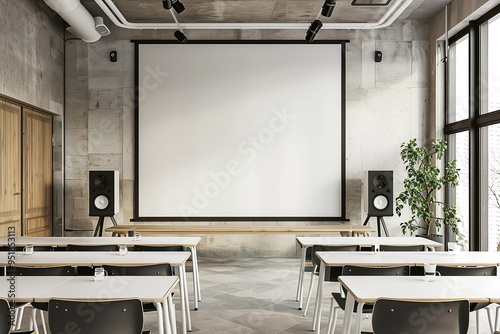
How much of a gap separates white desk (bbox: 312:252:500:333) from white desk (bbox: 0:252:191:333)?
1076mm

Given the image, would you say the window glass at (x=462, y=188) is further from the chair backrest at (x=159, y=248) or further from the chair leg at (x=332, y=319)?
the chair backrest at (x=159, y=248)

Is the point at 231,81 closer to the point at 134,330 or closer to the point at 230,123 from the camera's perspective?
the point at 230,123

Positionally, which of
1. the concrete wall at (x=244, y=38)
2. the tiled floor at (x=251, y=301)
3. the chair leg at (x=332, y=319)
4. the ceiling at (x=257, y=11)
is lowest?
the tiled floor at (x=251, y=301)

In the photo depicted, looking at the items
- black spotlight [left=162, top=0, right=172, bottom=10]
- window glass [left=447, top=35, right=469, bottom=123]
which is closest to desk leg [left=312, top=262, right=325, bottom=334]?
black spotlight [left=162, top=0, right=172, bottom=10]

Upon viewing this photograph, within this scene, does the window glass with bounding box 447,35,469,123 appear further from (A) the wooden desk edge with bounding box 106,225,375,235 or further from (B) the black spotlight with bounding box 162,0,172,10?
(B) the black spotlight with bounding box 162,0,172,10

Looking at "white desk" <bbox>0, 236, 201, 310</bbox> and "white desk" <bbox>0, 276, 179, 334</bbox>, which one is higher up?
"white desk" <bbox>0, 276, 179, 334</bbox>

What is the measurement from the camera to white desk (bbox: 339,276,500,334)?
2.74m

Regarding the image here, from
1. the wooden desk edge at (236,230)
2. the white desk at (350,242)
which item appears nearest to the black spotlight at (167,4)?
the wooden desk edge at (236,230)

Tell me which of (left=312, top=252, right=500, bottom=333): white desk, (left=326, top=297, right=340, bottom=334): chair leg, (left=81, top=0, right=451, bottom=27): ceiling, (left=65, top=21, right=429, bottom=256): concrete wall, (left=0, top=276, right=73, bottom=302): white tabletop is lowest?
(left=326, top=297, right=340, bottom=334): chair leg

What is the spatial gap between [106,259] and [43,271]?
59 cm

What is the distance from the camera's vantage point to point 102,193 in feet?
24.5

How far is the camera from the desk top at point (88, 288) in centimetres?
274

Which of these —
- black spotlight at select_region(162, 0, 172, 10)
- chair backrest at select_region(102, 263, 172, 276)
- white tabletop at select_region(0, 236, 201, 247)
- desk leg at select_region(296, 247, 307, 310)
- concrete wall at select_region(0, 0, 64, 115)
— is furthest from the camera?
concrete wall at select_region(0, 0, 64, 115)

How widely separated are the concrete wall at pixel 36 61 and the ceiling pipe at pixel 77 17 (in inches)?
17.5
